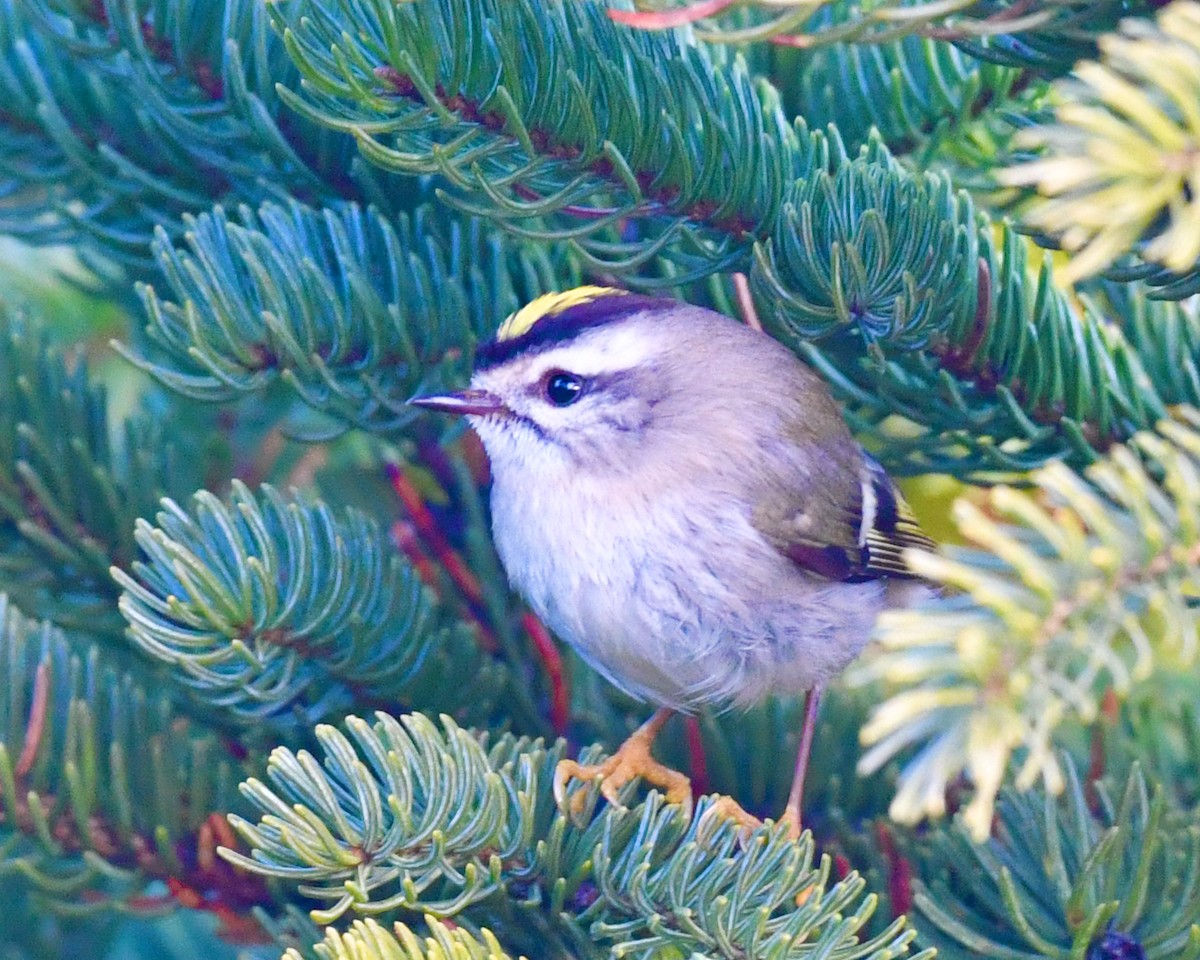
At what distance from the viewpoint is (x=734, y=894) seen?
746 millimetres

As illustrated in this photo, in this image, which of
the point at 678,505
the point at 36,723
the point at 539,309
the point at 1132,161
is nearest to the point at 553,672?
the point at 678,505

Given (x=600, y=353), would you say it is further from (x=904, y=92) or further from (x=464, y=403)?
(x=904, y=92)

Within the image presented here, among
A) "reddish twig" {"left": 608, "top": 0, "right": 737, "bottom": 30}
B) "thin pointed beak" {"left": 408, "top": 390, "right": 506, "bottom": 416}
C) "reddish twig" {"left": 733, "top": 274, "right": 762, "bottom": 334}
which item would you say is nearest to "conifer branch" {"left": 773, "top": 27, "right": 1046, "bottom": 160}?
"reddish twig" {"left": 733, "top": 274, "right": 762, "bottom": 334}

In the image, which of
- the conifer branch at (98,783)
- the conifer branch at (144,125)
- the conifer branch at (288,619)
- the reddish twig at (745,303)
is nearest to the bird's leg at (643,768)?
the conifer branch at (288,619)

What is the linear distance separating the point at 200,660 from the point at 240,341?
24cm

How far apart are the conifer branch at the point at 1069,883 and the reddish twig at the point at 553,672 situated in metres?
0.37

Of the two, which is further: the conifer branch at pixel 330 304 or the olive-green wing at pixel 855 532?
the olive-green wing at pixel 855 532

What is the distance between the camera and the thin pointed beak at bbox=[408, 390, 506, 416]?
1.07 m

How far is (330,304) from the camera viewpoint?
0.96m

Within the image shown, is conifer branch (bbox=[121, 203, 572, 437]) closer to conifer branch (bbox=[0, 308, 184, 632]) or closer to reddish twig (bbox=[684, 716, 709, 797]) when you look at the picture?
conifer branch (bbox=[0, 308, 184, 632])

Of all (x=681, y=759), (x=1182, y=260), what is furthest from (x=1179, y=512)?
(x=681, y=759)

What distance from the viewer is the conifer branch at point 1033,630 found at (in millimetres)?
452

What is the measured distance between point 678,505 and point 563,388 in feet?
0.67

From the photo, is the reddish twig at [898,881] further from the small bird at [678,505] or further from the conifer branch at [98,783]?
the conifer branch at [98,783]
